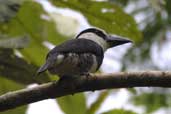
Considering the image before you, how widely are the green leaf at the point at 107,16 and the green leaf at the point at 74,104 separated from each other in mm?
309

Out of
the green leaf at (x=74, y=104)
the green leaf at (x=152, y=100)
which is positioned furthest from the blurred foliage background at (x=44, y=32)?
the green leaf at (x=152, y=100)

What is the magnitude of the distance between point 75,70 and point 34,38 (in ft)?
1.58

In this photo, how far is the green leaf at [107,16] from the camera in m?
2.09

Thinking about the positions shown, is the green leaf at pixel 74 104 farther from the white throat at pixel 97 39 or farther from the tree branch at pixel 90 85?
the tree branch at pixel 90 85

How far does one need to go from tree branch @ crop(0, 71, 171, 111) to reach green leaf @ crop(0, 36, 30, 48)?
0.24 meters

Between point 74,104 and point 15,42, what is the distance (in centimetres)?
32

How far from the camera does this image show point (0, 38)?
1.73m

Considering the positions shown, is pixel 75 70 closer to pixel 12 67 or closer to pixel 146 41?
pixel 12 67

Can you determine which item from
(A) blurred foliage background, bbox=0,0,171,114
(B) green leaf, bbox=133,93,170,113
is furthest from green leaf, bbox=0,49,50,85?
(B) green leaf, bbox=133,93,170,113

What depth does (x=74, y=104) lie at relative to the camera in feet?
6.09

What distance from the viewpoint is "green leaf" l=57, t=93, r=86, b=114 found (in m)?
1.83

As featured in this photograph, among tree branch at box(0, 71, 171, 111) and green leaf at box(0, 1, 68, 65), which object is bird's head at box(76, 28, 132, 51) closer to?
green leaf at box(0, 1, 68, 65)

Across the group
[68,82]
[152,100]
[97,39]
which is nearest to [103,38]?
[97,39]

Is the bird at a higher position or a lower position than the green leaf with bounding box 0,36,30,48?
higher
